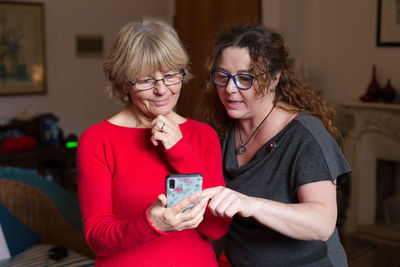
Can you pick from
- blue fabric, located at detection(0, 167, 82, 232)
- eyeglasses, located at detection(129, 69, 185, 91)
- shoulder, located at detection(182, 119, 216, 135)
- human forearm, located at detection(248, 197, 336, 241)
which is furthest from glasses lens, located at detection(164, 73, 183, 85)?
blue fabric, located at detection(0, 167, 82, 232)

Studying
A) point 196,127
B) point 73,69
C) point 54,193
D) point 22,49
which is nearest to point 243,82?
point 196,127

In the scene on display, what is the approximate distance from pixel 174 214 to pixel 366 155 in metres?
3.47

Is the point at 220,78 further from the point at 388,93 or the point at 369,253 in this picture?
the point at 369,253

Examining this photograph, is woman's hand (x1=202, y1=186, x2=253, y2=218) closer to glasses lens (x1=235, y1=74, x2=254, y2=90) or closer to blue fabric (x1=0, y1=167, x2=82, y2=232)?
glasses lens (x1=235, y1=74, x2=254, y2=90)

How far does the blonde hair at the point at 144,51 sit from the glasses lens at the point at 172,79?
2 cm

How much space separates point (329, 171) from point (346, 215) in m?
3.09

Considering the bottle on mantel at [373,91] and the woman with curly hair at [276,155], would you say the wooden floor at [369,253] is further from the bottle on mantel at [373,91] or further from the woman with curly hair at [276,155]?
the woman with curly hair at [276,155]

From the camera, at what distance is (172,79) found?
51.5 inches

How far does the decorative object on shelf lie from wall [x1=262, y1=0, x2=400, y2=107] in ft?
0.48

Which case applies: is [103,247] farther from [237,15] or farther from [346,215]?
[237,15]

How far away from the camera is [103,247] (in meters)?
1.21

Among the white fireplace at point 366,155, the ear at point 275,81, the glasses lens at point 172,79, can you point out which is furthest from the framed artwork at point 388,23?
the glasses lens at point 172,79

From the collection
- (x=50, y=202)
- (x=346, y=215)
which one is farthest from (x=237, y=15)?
(x=50, y=202)

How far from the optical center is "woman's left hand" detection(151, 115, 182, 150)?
4.13ft
